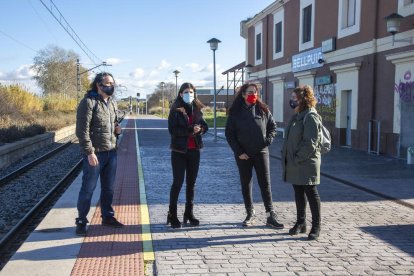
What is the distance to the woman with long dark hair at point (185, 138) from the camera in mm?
5879

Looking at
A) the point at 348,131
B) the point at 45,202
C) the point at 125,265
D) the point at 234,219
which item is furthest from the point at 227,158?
the point at 125,265

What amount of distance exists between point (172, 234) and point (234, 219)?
1.15m

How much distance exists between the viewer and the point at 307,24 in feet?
69.0

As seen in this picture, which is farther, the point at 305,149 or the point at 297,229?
the point at 297,229

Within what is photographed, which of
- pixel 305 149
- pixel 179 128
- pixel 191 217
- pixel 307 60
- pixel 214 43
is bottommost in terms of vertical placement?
pixel 191 217

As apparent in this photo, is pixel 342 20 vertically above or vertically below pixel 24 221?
above

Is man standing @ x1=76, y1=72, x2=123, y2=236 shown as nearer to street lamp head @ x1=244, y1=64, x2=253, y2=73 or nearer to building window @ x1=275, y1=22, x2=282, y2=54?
building window @ x1=275, y1=22, x2=282, y2=54

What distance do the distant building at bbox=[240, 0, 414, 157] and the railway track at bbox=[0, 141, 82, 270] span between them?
9.32 metres

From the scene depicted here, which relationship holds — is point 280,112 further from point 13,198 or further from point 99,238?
point 99,238

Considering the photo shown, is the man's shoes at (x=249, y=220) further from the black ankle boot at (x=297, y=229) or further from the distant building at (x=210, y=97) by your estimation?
the distant building at (x=210, y=97)

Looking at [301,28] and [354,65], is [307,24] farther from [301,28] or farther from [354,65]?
[354,65]

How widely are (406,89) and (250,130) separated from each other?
29.2ft

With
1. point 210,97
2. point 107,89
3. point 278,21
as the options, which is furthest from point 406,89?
point 210,97

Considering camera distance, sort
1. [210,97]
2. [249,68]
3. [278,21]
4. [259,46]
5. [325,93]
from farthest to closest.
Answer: [210,97], [249,68], [259,46], [278,21], [325,93]
